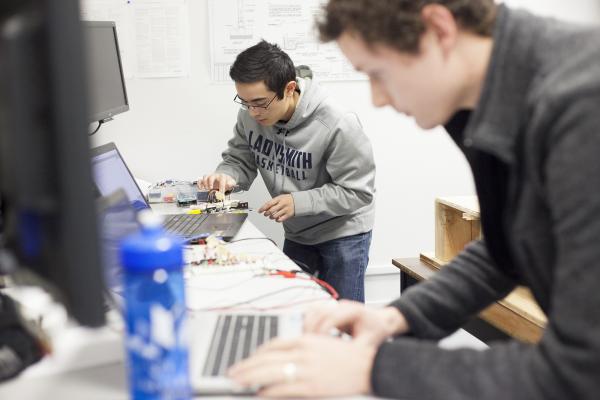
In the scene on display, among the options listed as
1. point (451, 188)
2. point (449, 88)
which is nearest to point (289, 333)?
point (449, 88)

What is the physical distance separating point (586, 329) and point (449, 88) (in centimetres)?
35

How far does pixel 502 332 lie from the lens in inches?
70.3

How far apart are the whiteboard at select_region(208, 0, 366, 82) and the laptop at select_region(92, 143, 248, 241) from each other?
102 cm

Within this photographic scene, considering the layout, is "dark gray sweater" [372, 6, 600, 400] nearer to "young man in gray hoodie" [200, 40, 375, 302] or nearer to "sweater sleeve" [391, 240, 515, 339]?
"sweater sleeve" [391, 240, 515, 339]

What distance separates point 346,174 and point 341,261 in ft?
1.08

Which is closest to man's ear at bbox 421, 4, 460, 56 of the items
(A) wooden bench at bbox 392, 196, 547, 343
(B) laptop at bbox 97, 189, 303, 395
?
(B) laptop at bbox 97, 189, 303, 395

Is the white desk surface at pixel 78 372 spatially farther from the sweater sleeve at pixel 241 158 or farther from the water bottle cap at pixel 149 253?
the sweater sleeve at pixel 241 158

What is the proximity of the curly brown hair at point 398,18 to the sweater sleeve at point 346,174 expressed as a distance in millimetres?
1302

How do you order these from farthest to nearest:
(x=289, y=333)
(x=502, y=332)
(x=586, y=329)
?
1. (x=502, y=332)
2. (x=289, y=333)
3. (x=586, y=329)

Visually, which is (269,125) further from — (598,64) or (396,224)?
(598,64)

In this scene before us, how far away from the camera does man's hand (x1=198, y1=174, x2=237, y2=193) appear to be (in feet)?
7.10

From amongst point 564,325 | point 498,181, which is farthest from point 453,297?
point 564,325

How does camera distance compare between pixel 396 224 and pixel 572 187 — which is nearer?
pixel 572 187

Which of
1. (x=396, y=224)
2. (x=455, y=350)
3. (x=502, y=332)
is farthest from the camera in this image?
(x=396, y=224)
